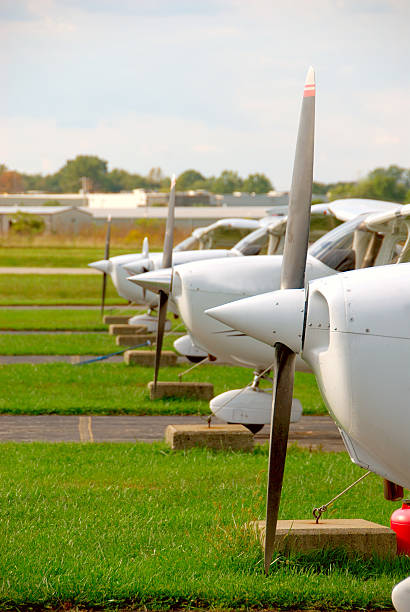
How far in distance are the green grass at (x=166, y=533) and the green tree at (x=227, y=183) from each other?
150 metres

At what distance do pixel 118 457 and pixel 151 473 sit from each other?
76 centimetres

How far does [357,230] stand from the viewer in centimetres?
1012

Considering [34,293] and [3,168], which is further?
[3,168]

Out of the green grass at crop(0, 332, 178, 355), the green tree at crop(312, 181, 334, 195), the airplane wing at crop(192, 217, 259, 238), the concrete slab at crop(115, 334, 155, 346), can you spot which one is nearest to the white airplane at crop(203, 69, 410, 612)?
the green grass at crop(0, 332, 178, 355)

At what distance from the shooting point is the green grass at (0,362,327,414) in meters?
11.4

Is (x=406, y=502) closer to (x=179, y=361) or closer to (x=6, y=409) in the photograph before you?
(x=6, y=409)

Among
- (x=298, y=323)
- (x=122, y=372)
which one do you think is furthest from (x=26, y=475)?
(x=122, y=372)

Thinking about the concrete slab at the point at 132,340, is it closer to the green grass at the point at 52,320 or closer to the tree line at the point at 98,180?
the green grass at the point at 52,320

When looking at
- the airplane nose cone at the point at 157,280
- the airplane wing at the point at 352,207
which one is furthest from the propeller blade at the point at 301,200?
the airplane wing at the point at 352,207

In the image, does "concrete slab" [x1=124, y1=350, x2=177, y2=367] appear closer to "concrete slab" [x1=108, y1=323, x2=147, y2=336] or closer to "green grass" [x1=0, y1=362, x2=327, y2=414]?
"green grass" [x1=0, y1=362, x2=327, y2=414]

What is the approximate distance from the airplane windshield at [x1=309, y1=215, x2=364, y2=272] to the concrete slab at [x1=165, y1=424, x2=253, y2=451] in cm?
217

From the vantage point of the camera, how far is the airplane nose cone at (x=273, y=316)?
4.72 m

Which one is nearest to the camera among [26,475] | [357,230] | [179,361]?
[26,475]

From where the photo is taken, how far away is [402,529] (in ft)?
19.7
